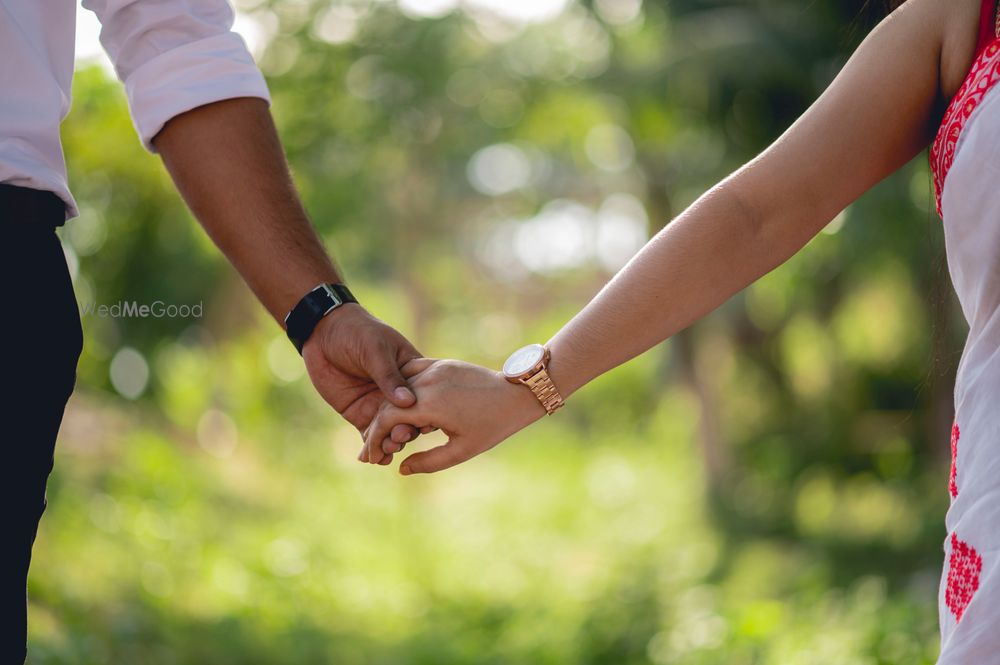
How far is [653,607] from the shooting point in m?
7.00

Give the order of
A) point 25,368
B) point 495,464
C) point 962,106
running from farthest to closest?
point 495,464, point 962,106, point 25,368

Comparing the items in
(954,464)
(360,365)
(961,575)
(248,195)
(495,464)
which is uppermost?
(495,464)

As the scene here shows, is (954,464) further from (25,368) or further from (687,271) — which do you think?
(25,368)

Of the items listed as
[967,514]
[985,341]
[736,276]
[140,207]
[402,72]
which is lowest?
[967,514]

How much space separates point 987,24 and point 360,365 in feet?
3.74

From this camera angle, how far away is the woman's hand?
1.80 m

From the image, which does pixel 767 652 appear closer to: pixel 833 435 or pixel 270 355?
pixel 833 435

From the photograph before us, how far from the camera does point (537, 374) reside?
5.74ft

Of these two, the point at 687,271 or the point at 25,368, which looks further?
the point at 687,271

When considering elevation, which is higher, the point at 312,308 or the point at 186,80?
the point at 186,80

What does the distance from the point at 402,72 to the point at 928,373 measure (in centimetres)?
1106

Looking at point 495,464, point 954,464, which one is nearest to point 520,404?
point 954,464

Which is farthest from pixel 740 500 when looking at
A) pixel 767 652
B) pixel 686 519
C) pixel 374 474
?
pixel 767 652

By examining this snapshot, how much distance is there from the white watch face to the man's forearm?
1.31 feet
